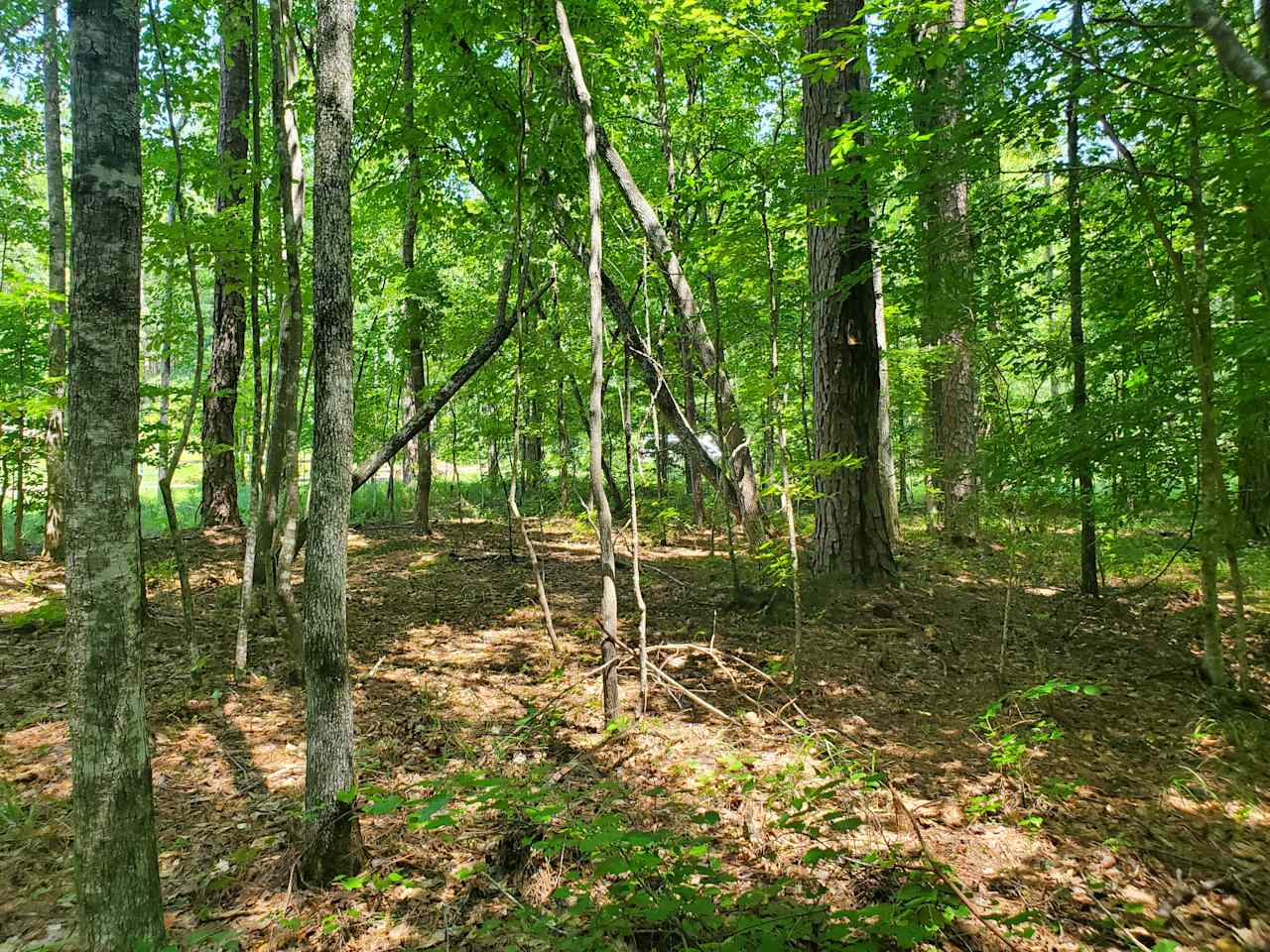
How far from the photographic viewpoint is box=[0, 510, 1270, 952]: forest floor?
266 centimetres

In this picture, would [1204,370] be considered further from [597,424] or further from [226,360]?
[226,360]

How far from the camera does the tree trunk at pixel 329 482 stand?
274 cm

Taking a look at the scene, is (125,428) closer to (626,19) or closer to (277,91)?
(277,91)

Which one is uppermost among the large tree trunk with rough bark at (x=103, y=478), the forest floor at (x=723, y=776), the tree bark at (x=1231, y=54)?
the tree bark at (x=1231, y=54)

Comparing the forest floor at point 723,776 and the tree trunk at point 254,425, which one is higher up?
the tree trunk at point 254,425

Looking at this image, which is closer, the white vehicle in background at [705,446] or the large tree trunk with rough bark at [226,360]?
the white vehicle in background at [705,446]

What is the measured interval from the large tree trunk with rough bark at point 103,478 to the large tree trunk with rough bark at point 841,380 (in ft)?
18.4

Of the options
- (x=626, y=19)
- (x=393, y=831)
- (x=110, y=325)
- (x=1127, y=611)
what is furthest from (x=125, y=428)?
(x=626, y=19)

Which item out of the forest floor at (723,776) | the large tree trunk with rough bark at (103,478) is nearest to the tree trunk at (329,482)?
the forest floor at (723,776)

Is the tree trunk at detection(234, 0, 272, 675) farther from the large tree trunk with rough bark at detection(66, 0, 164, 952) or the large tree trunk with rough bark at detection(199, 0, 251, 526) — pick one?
the large tree trunk with rough bark at detection(199, 0, 251, 526)

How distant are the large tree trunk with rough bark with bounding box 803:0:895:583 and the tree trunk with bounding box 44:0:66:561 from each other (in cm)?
883

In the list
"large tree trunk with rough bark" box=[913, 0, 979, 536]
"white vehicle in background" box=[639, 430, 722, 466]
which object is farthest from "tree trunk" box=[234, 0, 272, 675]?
"large tree trunk with rough bark" box=[913, 0, 979, 536]

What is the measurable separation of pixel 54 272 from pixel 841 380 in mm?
9879

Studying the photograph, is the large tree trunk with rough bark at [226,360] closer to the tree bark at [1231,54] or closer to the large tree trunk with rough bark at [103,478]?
the large tree trunk with rough bark at [103,478]
